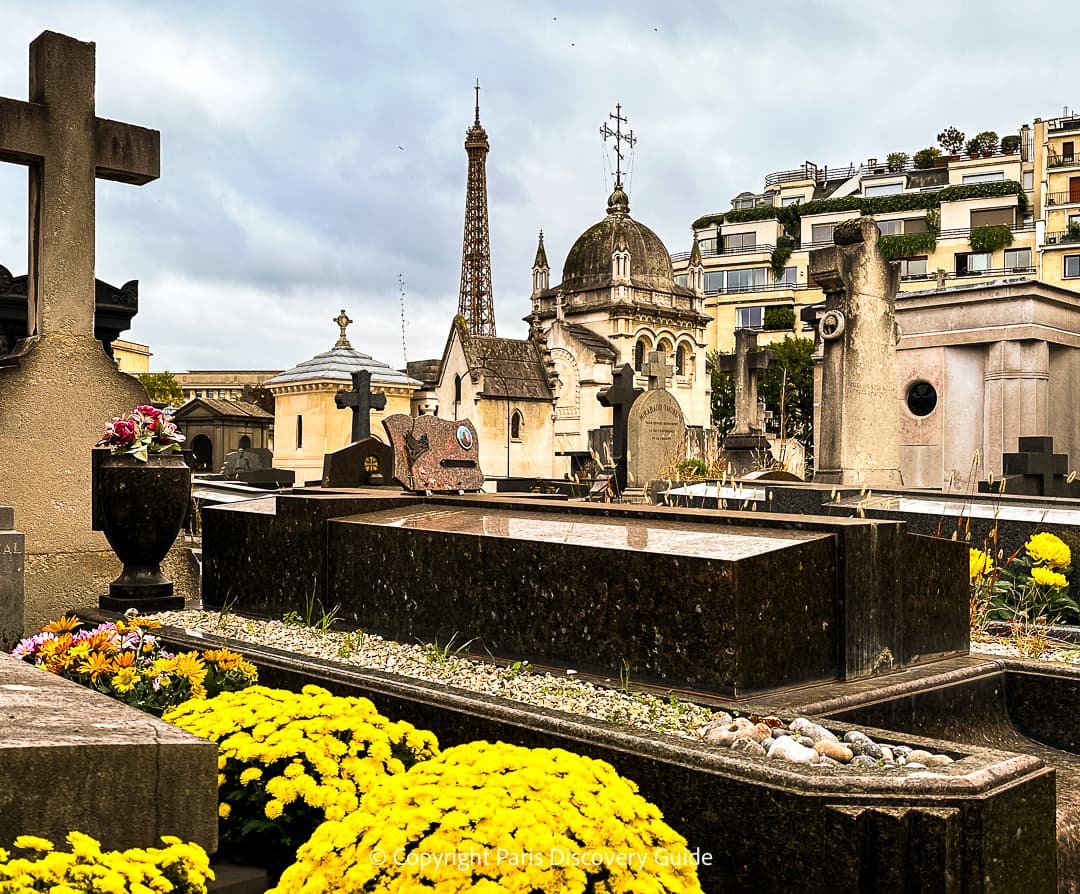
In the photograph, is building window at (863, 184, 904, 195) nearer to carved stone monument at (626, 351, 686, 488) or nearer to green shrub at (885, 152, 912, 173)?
green shrub at (885, 152, 912, 173)

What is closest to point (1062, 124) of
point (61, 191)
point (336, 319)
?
point (336, 319)

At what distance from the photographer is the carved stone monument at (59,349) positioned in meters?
6.98

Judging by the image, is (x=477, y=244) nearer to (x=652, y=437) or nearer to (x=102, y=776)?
(x=652, y=437)

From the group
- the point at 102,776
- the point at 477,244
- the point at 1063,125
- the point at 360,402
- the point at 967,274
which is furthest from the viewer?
the point at 477,244

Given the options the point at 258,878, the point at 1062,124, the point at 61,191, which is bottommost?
the point at 258,878

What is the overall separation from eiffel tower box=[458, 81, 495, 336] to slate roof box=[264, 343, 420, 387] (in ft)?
160

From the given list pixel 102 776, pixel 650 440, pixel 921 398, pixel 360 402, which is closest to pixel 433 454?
pixel 650 440

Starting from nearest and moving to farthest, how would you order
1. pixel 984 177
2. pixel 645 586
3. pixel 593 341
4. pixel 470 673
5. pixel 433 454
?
pixel 645 586, pixel 470 673, pixel 433 454, pixel 593 341, pixel 984 177

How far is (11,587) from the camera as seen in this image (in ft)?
19.1

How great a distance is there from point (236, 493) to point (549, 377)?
28.9 metres

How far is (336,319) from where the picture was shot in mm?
25203

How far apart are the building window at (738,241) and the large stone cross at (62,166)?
57679mm

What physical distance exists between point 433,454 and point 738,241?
53.2 m

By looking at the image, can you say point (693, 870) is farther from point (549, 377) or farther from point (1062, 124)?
point (1062, 124)
